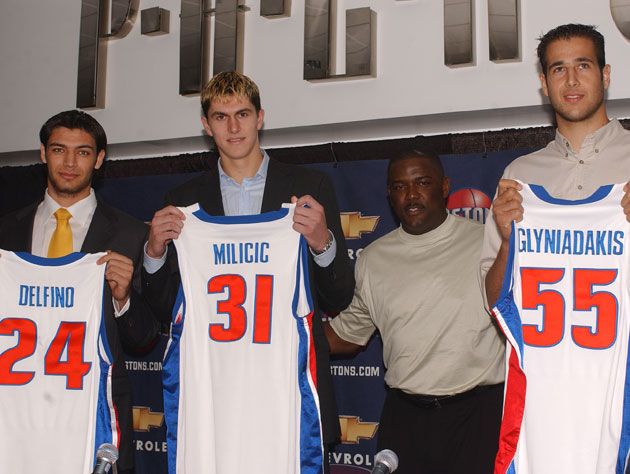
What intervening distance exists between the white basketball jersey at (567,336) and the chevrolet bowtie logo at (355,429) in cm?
144

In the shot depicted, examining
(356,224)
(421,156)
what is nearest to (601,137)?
(421,156)

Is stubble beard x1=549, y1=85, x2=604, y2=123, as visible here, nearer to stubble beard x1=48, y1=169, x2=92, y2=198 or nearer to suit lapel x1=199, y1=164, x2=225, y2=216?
suit lapel x1=199, y1=164, x2=225, y2=216

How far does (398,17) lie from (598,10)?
0.91m

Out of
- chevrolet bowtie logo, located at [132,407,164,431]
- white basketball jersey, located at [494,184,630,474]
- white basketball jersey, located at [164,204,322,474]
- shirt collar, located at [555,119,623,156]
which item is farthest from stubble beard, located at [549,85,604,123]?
chevrolet bowtie logo, located at [132,407,164,431]

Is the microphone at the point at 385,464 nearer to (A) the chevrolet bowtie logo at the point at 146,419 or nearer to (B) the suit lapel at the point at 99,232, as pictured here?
(B) the suit lapel at the point at 99,232

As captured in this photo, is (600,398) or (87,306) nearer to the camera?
(600,398)

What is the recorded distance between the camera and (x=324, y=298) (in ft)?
9.00

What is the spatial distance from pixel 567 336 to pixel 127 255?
5.10ft

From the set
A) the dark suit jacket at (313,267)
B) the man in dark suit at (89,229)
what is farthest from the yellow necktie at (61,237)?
the dark suit jacket at (313,267)

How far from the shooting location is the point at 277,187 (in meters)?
2.79

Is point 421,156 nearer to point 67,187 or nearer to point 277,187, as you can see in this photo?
point 277,187

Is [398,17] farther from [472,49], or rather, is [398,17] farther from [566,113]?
[566,113]

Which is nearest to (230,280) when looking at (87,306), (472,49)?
(87,306)

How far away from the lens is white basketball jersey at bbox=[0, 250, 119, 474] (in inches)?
109
